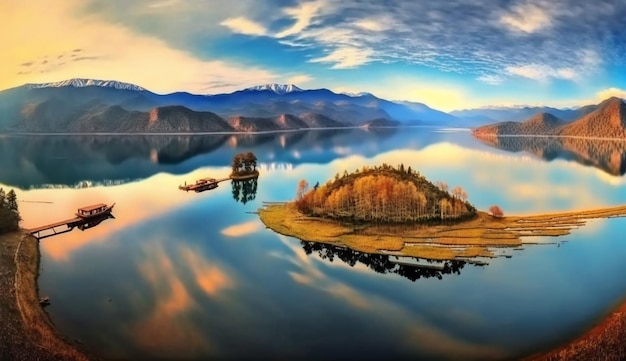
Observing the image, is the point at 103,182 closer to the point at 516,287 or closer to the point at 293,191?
the point at 293,191

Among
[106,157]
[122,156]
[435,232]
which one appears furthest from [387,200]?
[122,156]

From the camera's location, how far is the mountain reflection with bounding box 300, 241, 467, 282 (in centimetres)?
1017

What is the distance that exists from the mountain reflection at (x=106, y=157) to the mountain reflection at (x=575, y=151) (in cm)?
896

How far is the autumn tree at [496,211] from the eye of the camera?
13.7 meters

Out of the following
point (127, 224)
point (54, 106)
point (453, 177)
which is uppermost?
point (54, 106)

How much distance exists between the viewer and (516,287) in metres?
9.29

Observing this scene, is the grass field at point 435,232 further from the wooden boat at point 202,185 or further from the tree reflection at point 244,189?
the wooden boat at point 202,185

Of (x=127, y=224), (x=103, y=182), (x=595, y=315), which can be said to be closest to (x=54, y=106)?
(x=103, y=182)

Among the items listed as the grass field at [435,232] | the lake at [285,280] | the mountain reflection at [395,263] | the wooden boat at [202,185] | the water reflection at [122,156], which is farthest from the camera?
the wooden boat at [202,185]

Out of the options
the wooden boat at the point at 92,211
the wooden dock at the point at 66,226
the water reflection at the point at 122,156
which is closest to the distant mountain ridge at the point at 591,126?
the water reflection at the point at 122,156

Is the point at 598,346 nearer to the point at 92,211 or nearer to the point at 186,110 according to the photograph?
the point at 92,211

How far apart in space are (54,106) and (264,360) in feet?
74.1

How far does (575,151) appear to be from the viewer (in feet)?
105

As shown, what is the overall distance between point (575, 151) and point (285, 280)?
2876 centimetres
